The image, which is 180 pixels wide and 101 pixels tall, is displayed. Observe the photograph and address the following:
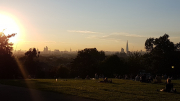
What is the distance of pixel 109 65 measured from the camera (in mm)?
69500

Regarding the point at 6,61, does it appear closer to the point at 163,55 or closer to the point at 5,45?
the point at 5,45

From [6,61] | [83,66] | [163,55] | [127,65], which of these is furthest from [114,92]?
[127,65]

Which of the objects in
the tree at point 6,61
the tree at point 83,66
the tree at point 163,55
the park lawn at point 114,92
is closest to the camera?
the park lawn at point 114,92

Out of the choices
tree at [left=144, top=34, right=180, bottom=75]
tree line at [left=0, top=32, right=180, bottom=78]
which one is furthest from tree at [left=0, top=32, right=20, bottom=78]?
tree at [left=144, top=34, right=180, bottom=75]

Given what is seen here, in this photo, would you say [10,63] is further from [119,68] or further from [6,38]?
[119,68]

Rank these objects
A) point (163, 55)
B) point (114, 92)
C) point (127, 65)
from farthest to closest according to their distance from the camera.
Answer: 1. point (127, 65)
2. point (163, 55)
3. point (114, 92)

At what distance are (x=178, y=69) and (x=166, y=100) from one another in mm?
51130

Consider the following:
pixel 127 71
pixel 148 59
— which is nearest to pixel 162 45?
pixel 148 59

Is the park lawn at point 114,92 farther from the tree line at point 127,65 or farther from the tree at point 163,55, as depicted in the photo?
the tree at point 163,55

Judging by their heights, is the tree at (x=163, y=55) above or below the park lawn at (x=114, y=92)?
above

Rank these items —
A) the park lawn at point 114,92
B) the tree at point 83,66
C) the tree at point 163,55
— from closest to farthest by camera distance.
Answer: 1. the park lawn at point 114,92
2. the tree at point 163,55
3. the tree at point 83,66

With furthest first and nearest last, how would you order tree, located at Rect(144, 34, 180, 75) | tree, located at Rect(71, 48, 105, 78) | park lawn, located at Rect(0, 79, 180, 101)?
tree, located at Rect(71, 48, 105, 78)
tree, located at Rect(144, 34, 180, 75)
park lawn, located at Rect(0, 79, 180, 101)

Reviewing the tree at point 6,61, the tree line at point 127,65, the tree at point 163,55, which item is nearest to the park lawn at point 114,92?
the tree at point 6,61

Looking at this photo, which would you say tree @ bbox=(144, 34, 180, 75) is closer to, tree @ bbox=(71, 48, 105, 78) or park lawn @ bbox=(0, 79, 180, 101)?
tree @ bbox=(71, 48, 105, 78)
